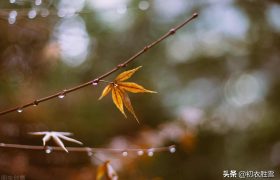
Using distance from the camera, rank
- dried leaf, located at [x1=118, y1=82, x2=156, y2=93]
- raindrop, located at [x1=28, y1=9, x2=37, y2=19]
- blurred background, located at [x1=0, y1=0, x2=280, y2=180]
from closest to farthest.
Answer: dried leaf, located at [x1=118, y1=82, x2=156, y2=93]
raindrop, located at [x1=28, y1=9, x2=37, y2=19]
blurred background, located at [x1=0, y1=0, x2=280, y2=180]

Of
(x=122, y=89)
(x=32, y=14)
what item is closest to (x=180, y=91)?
(x=32, y=14)

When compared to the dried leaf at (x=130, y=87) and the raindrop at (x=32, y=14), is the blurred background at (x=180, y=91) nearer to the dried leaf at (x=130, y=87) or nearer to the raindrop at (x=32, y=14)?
the raindrop at (x=32, y=14)

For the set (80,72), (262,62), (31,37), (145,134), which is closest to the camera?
(31,37)

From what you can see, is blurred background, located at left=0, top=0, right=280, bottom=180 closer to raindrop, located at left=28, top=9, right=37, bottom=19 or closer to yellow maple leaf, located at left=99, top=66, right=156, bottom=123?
raindrop, located at left=28, top=9, right=37, bottom=19

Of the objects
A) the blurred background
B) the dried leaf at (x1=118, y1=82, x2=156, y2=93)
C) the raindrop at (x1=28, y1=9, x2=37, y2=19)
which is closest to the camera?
the dried leaf at (x1=118, y1=82, x2=156, y2=93)

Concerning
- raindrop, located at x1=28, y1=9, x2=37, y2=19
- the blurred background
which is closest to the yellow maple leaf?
raindrop, located at x1=28, y1=9, x2=37, y2=19

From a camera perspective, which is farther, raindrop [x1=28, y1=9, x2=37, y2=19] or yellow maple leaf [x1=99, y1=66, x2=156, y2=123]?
raindrop [x1=28, y1=9, x2=37, y2=19]

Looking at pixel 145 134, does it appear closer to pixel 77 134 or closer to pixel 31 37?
pixel 77 134

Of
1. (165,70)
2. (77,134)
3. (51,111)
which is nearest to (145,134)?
(77,134)
